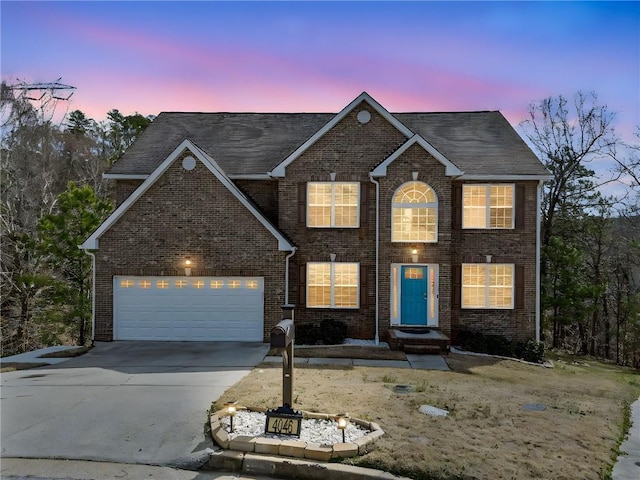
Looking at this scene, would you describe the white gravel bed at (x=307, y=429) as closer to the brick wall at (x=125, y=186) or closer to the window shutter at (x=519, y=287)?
the window shutter at (x=519, y=287)

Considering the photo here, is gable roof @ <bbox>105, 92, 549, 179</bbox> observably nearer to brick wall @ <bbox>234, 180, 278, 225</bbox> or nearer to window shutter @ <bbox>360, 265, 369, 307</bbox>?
brick wall @ <bbox>234, 180, 278, 225</bbox>

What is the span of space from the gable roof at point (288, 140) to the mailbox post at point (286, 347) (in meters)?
9.97

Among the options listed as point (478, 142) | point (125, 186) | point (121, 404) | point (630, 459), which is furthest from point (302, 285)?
point (630, 459)

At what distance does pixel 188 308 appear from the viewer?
15.0 m

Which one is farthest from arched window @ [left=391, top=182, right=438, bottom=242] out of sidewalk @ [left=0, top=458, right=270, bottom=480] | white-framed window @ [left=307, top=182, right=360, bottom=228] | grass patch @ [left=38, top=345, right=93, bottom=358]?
sidewalk @ [left=0, top=458, right=270, bottom=480]

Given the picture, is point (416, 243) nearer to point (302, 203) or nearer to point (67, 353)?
point (302, 203)

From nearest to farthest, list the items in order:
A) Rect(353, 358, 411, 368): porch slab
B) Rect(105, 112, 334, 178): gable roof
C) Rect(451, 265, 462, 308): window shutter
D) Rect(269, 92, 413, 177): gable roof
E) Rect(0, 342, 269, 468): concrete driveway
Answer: Rect(0, 342, 269, 468): concrete driveway
Rect(353, 358, 411, 368): porch slab
Rect(269, 92, 413, 177): gable roof
Rect(451, 265, 462, 308): window shutter
Rect(105, 112, 334, 178): gable roof

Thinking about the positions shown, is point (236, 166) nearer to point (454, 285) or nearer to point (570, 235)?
point (454, 285)

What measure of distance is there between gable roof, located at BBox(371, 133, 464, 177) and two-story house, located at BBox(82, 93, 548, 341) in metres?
0.04

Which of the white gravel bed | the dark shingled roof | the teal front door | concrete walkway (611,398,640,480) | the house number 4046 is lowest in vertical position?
concrete walkway (611,398,640,480)

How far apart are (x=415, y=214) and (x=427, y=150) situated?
219cm

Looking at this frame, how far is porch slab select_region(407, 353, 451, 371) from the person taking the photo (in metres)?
12.1

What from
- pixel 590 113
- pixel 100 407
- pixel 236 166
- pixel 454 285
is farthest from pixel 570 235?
pixel 100 407

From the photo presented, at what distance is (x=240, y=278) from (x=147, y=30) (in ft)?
25.5
